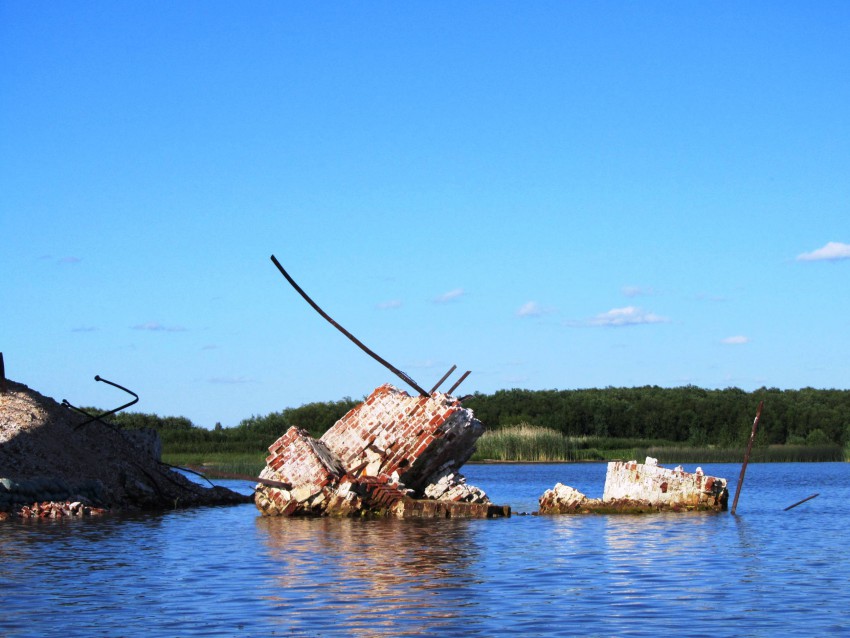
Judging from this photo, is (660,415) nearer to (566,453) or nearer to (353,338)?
(566,453)

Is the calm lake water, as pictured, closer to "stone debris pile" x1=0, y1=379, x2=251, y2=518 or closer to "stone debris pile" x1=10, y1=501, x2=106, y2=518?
"stone debris pile" x1=10, y1=501, x2=106, y2=518

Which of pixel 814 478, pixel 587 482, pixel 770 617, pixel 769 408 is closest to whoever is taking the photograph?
pixel 770 617

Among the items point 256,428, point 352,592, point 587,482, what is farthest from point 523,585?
point 256,428

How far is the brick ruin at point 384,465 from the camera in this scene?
22.6 m

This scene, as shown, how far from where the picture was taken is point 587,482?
122ft

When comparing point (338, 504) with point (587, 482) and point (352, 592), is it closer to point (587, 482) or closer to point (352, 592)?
point (352, 592)

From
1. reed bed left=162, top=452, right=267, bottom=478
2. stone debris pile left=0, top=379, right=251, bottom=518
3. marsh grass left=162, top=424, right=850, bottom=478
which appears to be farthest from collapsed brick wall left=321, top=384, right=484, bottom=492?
marsh grass left=162, top=424, right=850, bottom=478

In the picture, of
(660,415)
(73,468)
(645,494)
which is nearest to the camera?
(645,494)

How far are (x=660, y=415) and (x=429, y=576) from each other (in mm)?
63957

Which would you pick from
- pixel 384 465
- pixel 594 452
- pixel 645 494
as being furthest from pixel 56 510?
pixel 594 452

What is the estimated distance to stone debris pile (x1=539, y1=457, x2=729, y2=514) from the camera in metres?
23.0

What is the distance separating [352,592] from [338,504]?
34.1ft

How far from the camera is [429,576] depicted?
529 inches

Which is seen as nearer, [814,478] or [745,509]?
[745,509]
